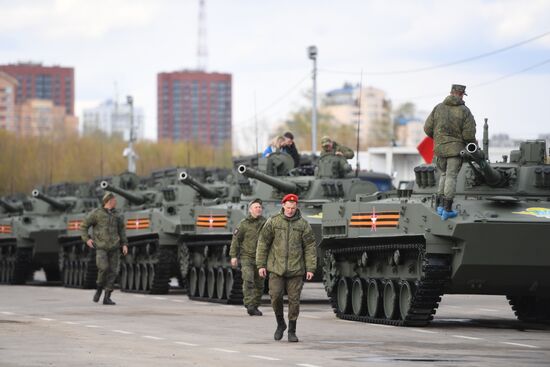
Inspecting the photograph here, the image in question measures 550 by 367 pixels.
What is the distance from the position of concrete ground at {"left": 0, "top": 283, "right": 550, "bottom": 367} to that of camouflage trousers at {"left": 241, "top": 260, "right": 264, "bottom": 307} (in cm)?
34

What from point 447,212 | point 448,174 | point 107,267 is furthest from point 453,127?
point 107,267

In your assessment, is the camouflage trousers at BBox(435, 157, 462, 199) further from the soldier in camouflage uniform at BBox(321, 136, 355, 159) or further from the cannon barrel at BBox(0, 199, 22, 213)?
the cannon barrel at BBox(0, 199, 22, 213)

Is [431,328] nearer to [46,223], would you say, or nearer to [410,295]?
[410,295]

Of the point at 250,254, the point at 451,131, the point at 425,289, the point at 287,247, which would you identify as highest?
the point at 451,131

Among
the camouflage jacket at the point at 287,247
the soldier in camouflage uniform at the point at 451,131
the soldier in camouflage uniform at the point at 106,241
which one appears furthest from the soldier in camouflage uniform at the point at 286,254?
the soldier in camouflage uniform at the point at 106,241

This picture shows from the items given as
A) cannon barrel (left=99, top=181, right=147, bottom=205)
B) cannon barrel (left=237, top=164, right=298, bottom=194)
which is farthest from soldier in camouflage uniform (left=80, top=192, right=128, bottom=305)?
cannon barrel (left=99, top=181, right=147, bottom=205)

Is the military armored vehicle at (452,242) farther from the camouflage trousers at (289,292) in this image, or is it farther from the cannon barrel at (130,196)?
the cannon barrel at (130,196)

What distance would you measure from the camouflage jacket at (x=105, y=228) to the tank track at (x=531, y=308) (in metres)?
8.03

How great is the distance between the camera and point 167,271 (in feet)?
116

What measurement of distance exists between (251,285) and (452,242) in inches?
197

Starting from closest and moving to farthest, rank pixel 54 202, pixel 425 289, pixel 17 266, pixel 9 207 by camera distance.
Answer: pixel 425 289
pixel 17 266
pixel 54 202
pixel 9 207

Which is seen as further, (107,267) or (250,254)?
(107,267)

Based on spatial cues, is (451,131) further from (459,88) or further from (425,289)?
(425,289)

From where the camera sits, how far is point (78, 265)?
41938mm
